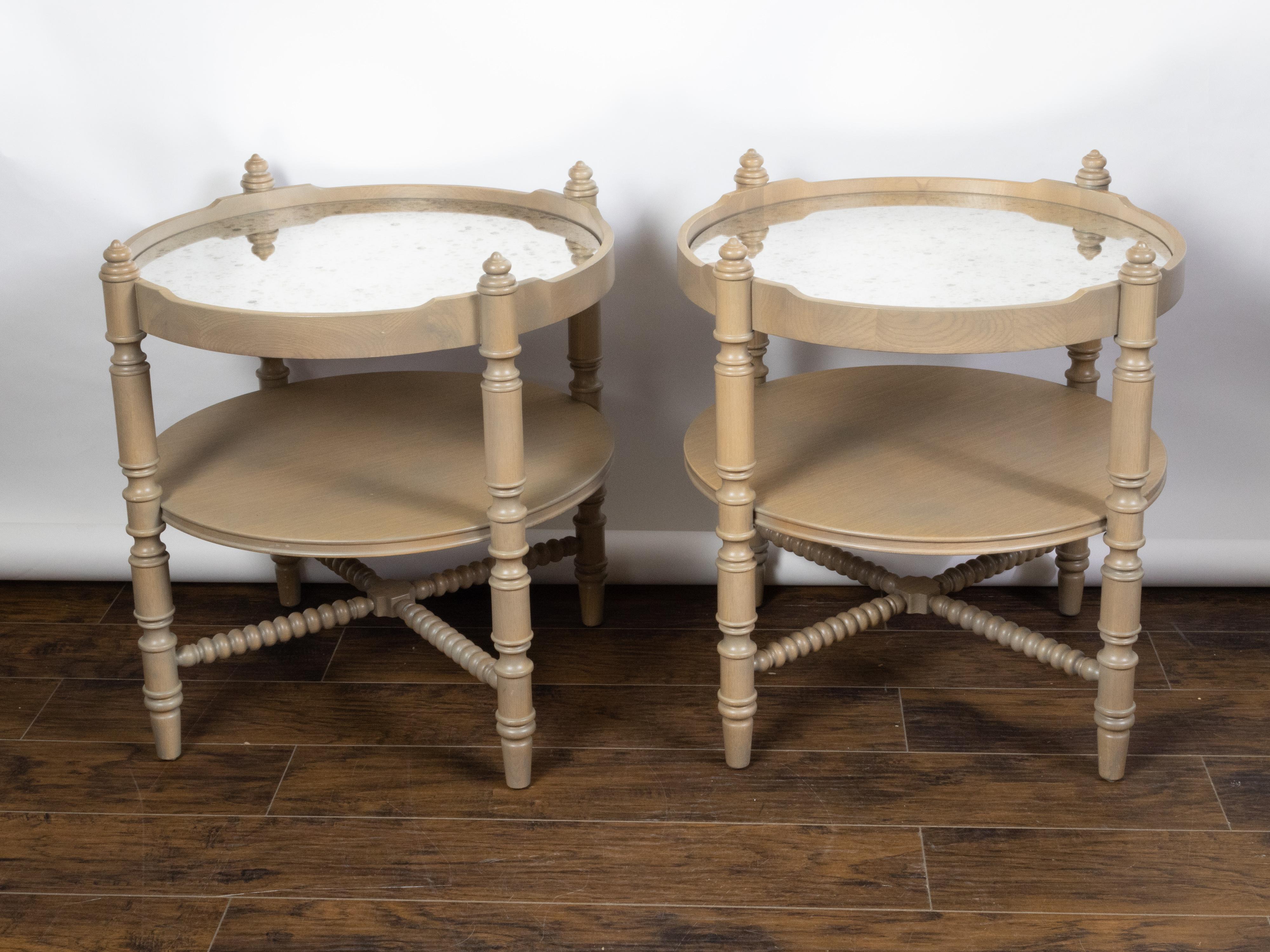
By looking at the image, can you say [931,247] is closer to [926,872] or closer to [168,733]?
[926,872]

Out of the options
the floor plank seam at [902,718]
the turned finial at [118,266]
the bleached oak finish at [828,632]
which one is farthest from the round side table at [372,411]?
the floor plank seam at [902,718]

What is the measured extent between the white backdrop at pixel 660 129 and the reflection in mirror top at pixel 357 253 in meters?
0.19

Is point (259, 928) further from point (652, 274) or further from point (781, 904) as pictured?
point (652, 274)

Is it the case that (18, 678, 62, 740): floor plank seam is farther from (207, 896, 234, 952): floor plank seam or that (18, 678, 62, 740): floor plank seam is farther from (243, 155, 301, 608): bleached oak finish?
(207, 896, 234, 952): floor plank seam

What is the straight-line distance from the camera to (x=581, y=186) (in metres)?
2.41

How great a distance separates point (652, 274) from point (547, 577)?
A: 25.9 inches

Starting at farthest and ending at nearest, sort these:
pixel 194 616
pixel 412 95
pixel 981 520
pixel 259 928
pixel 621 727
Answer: pixel 194 616, pixel 412 95, pixel 621 727, pixel 981 520, pixel 259 928

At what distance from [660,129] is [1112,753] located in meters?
1.35

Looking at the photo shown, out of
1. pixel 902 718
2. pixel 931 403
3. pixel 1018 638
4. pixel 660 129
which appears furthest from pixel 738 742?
pixel 660 129

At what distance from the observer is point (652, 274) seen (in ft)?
8.64

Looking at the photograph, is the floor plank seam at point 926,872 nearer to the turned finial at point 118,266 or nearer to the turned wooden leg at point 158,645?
the turned wooden leg at point 158,645

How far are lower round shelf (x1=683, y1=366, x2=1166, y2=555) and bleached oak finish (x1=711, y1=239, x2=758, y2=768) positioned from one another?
0.19 ft

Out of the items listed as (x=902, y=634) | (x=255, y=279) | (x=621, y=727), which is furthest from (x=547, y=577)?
(x=255, y=279)

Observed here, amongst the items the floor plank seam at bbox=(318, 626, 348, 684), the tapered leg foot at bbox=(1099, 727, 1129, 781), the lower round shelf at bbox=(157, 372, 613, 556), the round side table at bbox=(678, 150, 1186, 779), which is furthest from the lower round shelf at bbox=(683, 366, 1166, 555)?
the floor plank seam at bbox=(318, 626, 348, 684)
